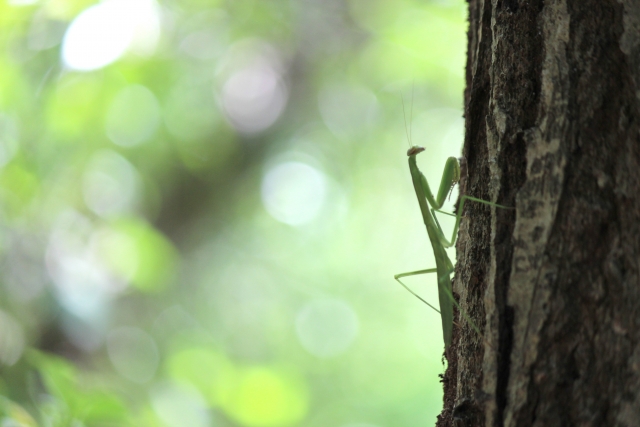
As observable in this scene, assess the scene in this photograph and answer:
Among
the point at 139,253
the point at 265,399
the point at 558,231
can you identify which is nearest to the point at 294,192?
the point at 139,253

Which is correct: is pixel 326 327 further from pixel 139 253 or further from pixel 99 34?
pixel 99 34

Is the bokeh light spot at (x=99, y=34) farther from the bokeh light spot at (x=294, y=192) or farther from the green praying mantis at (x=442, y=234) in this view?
the bokeh light spot at (x=294, y=192)

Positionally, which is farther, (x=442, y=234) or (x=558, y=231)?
(x=442, y=234)

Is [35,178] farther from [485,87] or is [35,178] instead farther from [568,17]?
[568,17]

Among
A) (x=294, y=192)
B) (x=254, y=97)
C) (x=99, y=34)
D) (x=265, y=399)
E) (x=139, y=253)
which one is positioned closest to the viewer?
(x=99, y=34)

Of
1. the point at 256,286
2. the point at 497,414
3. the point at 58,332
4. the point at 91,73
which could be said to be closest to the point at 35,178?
the point at 91,73

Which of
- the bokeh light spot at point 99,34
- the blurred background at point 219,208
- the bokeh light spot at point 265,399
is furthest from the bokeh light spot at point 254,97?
the bokeh light spot at point 265,399

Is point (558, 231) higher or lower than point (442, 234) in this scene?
lower

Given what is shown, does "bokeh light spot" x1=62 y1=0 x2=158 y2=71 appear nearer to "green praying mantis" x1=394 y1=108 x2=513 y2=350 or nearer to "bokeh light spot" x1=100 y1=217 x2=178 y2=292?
"bokeh light spot" x1=100 y1=217 x2=178 y2=292
